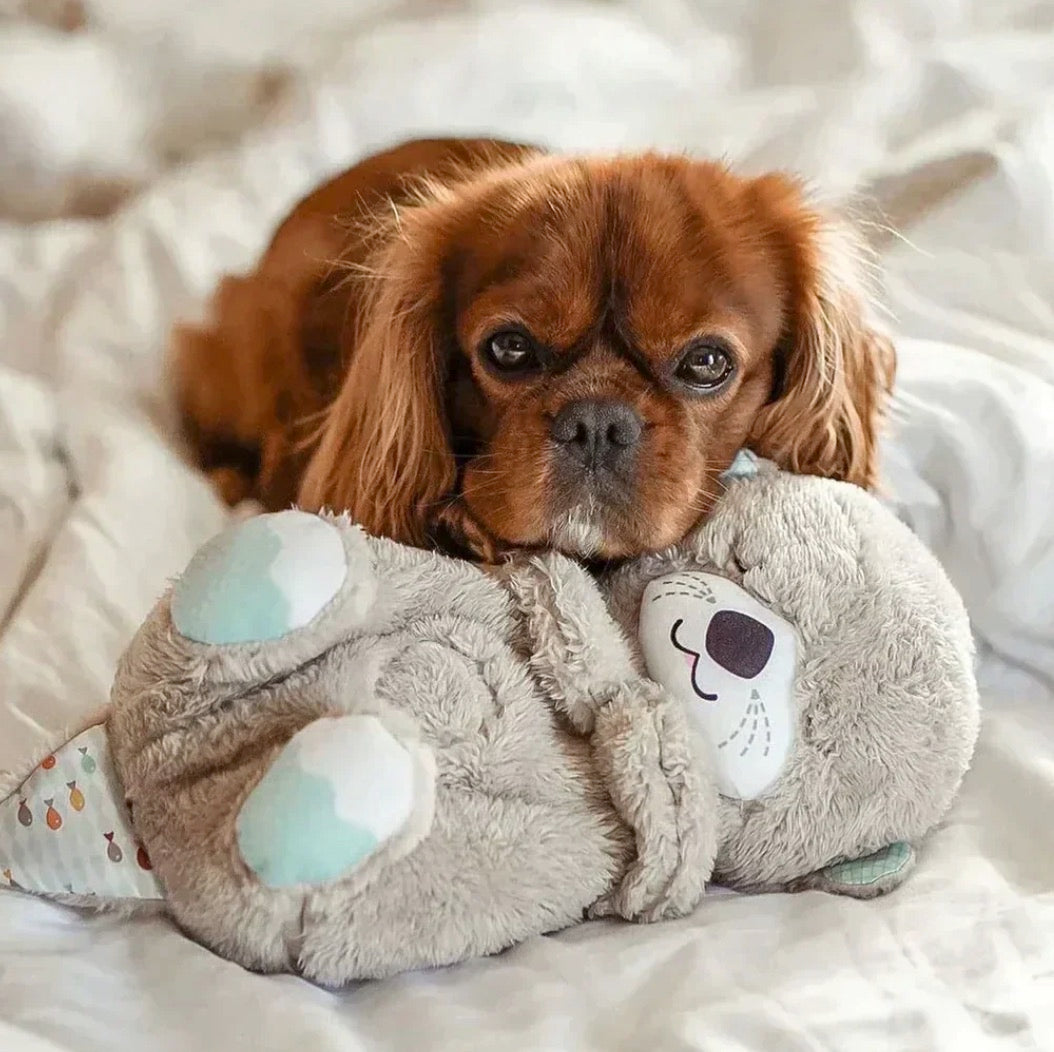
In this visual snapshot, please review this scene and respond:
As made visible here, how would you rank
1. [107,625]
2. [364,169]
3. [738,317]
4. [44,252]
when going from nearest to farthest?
[738,317], [107,625], [364,169], [44,252]

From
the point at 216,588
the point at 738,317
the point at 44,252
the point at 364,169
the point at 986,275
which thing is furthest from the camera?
the point at 44,252

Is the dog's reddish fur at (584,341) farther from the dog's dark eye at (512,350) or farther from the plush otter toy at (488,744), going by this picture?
the plush otter toy at (488,744)

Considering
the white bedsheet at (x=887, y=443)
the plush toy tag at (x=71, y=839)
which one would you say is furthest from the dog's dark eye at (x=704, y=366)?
the plush toy tag at (x=71, y=839)

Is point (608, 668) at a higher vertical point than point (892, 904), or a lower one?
higher

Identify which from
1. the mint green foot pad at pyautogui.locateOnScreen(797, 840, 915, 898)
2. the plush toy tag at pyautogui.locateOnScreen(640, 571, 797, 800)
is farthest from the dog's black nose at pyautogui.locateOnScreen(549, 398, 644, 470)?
the mint green foot pad at pyautogui.locateOnScreen(797, 840, 915, 898)

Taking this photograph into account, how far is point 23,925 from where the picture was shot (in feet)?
2.66

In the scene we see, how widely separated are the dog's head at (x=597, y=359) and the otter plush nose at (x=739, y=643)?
0.12m

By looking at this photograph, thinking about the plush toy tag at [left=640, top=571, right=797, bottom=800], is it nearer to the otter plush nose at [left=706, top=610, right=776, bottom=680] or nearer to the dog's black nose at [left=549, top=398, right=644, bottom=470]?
the otter plush nose at [left=706, top=610, right=776, bottom=680]

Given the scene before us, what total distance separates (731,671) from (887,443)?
1.71ft

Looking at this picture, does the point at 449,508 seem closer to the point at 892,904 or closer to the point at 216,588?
the point at 216,588

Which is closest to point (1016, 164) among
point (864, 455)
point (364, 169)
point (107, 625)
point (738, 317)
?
point (864, 455)

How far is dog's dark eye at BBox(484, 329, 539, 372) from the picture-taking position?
41.8 inches

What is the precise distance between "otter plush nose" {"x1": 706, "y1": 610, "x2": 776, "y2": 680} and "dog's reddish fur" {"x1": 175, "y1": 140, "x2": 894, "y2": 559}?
122mm

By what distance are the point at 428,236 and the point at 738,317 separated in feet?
1.04
